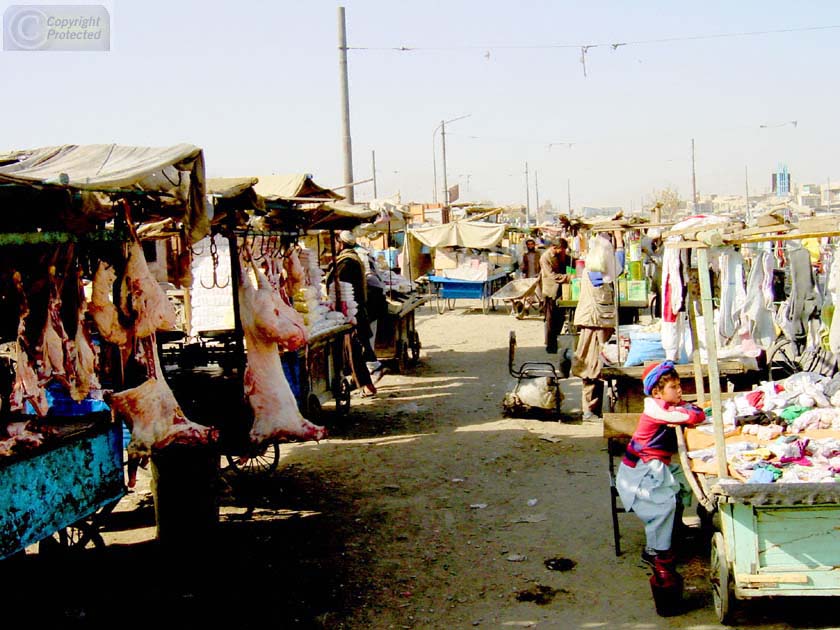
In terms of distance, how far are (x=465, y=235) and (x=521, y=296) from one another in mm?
3821

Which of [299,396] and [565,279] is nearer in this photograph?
[299,396]

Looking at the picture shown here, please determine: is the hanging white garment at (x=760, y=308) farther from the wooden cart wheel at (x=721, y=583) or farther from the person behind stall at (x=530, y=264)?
the person behind stall at (x=530, y=264)

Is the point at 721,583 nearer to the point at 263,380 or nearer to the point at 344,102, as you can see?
the point at 263,380

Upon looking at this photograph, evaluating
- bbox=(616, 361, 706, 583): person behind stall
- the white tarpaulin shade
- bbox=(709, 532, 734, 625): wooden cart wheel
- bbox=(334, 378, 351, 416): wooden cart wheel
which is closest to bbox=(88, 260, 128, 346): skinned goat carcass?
bbox=(616, 361, 706, 583): person behind stall

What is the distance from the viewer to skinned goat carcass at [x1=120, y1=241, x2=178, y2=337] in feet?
17.5

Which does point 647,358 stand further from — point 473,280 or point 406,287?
point 473,280

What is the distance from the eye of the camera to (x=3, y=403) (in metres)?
4.73

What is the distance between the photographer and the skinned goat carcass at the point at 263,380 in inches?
260

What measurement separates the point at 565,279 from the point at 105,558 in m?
10.0

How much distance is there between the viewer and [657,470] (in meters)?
4.88

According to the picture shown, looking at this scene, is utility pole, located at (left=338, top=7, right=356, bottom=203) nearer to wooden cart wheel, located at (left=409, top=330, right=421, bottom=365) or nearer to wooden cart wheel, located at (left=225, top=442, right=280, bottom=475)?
wooden cart wheel, located at (left=409, top=330, right=421, bottom=365)

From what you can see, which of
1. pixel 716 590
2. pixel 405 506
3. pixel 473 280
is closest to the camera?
pixel 716 590

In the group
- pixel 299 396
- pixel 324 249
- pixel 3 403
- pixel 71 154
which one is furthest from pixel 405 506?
pixel 324 249

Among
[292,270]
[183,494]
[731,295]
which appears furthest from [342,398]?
[731,295]
